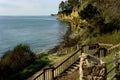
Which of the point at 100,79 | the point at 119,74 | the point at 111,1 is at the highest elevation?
the point at 111,1

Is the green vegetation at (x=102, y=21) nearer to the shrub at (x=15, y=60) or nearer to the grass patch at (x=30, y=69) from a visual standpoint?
the grass patch at (x=30, y=69)

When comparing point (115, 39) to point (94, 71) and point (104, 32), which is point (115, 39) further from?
point (94, 71)

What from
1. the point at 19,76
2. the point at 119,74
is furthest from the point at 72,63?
the point at 119,74

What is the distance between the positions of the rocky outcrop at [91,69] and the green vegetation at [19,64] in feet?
39.8

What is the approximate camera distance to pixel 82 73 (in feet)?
26.3

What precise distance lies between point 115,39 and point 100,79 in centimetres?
→ 1769

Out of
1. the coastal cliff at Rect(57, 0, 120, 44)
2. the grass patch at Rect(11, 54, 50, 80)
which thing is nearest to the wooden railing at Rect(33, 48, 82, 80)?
the grass patch at Rect(11, 54, 50, 80)

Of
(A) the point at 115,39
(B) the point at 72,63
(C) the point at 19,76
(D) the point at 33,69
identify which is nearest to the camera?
(B) the point at 72,63

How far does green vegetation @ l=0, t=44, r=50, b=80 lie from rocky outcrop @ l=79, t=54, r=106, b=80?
39.8ft

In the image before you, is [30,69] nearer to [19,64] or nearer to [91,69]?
[19,64]

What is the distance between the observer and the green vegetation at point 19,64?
20.4 m

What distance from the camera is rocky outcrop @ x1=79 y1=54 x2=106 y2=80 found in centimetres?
788

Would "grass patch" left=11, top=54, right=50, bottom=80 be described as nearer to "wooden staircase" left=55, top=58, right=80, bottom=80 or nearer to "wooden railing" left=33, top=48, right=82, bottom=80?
"wooden railing" left=33, top=48, right=82, bottom=80

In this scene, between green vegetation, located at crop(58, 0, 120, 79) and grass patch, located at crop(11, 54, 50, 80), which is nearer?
grass patch, located at crop(11, 54, 50, 80)
